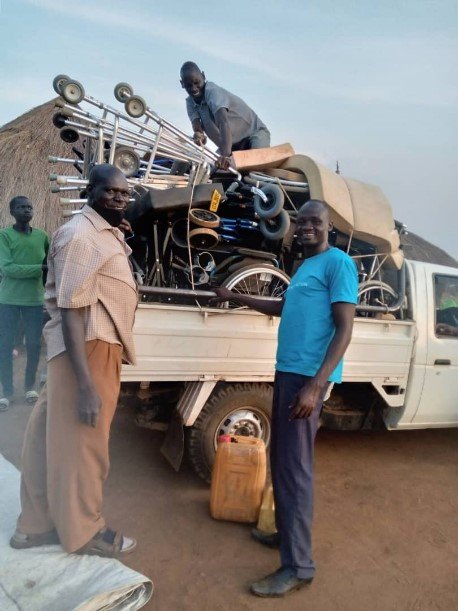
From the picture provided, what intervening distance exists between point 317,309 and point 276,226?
1515 millimetres

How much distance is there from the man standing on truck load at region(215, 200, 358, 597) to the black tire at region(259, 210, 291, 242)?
1.17 m

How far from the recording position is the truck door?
4355 millimetres

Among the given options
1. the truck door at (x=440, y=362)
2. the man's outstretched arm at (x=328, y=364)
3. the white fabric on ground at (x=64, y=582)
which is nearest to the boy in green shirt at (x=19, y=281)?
the white fabric on ground at (x=64, y=582)

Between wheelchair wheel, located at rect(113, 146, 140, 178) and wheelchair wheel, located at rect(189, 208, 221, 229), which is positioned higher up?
wheelchair wheel, located at rect(113, 146, 140, 178)

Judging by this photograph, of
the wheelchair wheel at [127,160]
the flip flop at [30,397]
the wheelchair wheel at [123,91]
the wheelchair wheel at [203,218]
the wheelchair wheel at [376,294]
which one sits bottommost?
the flip flop at [30,397]

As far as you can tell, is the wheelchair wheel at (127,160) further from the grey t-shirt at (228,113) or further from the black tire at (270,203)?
the grey t-shirt at (228,113)

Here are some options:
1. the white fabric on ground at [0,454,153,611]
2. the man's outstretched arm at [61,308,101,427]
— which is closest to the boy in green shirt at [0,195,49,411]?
the white fabric on ground at [0,454,153,611]

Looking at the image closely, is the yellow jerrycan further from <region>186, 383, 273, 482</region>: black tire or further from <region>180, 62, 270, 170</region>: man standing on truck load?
<region>180, 62, 270, 170</region>: man standing on truck load

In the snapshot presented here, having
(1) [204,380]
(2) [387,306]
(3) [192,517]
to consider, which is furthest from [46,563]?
(2) [387,306]

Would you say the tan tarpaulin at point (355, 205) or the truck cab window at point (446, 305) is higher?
the tan tarpaulin at point (355, 205)

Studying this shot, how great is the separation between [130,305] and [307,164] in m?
2.36

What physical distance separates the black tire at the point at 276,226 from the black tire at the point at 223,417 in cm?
114

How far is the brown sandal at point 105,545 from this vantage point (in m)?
2.55

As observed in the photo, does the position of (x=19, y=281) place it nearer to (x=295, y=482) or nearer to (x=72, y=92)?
(x=72, y=92)
